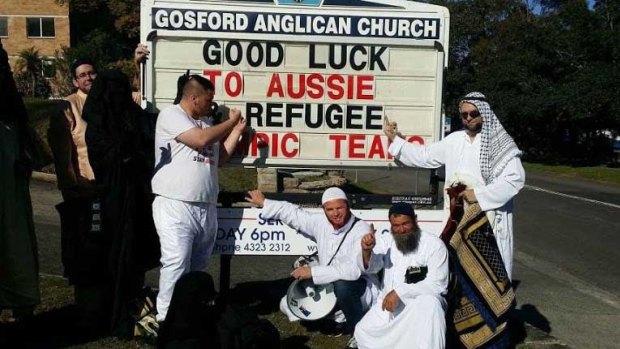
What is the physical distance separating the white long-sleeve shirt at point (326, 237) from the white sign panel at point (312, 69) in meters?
0.45

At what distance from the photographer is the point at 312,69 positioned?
6039 millimetres

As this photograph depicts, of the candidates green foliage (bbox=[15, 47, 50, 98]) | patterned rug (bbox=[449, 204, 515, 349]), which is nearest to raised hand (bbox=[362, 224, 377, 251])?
patterned rug (bbox=[449, 204, 515, 349])

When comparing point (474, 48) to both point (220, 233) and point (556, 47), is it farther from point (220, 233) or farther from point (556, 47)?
point (220, 233)

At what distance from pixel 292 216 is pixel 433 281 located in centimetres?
140

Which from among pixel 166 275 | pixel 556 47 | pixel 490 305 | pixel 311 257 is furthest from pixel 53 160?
pixel 556 47

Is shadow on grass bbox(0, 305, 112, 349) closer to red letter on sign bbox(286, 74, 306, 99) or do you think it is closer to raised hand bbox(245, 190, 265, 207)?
raised hand bbox(245, 190, 265, 207)

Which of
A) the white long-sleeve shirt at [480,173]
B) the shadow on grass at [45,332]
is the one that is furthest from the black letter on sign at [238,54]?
the shadow on grass at [45,332]

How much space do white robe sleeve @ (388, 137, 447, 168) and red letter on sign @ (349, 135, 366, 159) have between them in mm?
242

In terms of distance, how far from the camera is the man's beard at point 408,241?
5.09 m

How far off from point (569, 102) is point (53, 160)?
2786 cm

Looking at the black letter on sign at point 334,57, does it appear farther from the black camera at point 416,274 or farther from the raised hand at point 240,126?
the black camera at point 416,274

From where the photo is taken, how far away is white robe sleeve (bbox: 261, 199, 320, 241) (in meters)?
5.82

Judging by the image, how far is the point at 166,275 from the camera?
16.9 ft

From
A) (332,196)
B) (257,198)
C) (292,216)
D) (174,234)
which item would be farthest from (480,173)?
(174,234)
